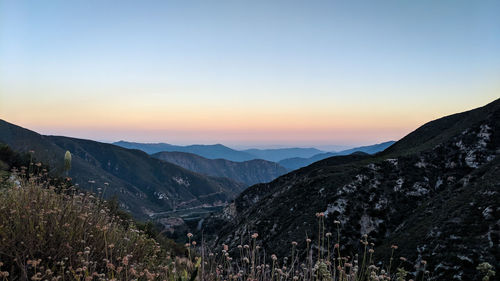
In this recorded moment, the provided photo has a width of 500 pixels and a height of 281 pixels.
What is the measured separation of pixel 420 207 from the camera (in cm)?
1931

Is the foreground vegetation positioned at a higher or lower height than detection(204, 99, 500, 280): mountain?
higher

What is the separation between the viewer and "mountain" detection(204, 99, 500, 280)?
38.3 ft

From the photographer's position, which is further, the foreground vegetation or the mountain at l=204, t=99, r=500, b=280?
the mountain at l=204, t=99, r=500, b=280

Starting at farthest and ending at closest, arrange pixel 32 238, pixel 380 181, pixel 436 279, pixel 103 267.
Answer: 1. pixel 380 181
2. pixel 436 279
3. pixel 103 267
4. pixel 32 238

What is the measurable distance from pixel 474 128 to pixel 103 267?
29.9 meters

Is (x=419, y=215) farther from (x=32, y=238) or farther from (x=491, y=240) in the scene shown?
(x=32, y=238)

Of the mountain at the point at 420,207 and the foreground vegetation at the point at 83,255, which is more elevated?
the foreground vegetation at the point at 83,255

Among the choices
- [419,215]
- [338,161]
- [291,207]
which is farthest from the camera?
[338,161]

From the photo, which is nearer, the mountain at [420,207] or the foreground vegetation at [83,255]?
the foreground vegetation at [83,255]

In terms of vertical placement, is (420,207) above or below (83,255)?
below

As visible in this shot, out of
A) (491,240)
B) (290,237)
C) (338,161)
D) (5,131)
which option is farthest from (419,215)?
(5,131)

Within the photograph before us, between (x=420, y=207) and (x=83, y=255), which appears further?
(x=420, y=207)

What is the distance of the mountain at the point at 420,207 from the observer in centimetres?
1166

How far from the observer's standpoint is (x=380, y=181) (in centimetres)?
2423
